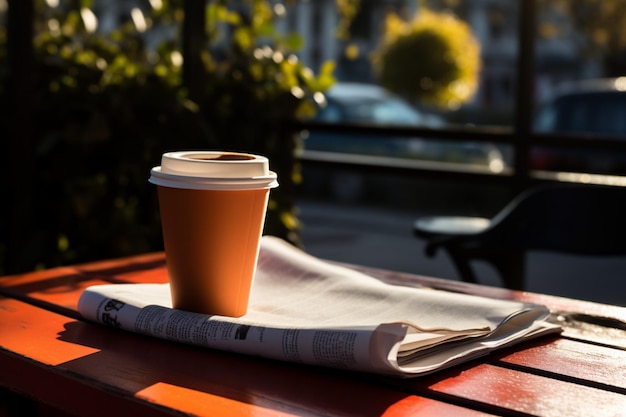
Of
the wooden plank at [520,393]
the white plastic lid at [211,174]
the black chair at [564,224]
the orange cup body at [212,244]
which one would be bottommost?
the black chair at [564,224]

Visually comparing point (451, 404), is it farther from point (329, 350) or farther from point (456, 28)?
point (456, 28)

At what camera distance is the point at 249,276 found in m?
1.06

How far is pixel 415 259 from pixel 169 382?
5481 mm

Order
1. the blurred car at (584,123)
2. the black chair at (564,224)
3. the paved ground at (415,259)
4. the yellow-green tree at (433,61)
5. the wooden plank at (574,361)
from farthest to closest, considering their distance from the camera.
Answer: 1. the blurred car at (584,123)
2. the yellow-green tree at (433,61)
3. the paved ground at (415,259)
4. the black chair at (564,224)
5. the wooden plank at (574,361)

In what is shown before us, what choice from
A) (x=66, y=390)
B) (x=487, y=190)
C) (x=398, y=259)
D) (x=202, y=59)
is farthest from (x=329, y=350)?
(x=487, y=190)

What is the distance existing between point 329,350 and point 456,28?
774 cm

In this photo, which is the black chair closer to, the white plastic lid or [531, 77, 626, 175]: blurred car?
the white plastic lid

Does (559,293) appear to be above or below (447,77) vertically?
below

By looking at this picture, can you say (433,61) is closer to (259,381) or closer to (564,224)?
(564,224)

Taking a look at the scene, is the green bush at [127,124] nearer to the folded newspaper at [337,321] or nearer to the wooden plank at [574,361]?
the folded newspaper at [337,321]

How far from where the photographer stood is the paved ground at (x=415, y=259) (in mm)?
5496

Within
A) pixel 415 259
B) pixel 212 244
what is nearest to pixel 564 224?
pixel 212 244

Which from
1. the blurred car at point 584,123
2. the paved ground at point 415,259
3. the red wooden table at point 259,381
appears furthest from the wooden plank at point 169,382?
the blurred car at point 584,123

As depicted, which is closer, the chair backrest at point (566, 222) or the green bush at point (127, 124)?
the chair backrest at point (566, 222)
